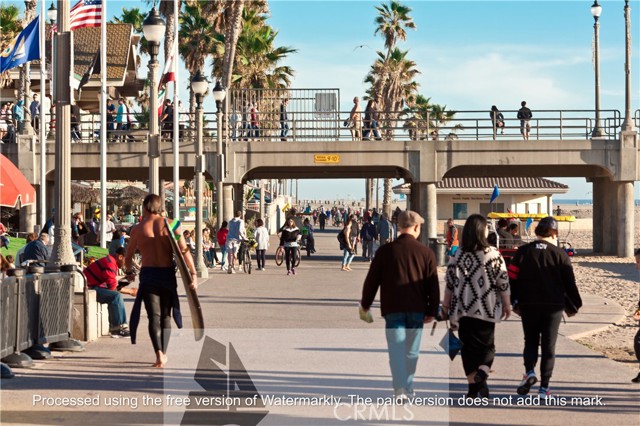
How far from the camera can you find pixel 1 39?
41.0 meters

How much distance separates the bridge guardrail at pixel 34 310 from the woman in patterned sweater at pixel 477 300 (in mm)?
4382

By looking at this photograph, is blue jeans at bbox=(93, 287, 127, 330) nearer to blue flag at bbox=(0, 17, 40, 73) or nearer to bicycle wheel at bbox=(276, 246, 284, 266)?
blue flag at bbox=(0, 17, 40, 73)

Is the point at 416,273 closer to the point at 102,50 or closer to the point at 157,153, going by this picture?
the point at 157,153

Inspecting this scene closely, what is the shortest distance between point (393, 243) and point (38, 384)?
3.67 metres

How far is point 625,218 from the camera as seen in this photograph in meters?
37.4

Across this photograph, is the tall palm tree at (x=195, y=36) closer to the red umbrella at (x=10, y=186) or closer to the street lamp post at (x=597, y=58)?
the street lamp post at (x=597, y=58)

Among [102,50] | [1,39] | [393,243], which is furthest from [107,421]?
[1,39]

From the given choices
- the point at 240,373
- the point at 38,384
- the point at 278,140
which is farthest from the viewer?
the point at 278,140

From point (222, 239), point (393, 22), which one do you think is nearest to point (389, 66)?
point (393, 22)

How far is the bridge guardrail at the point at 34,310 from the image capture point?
10.5m

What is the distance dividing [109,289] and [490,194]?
189 ft

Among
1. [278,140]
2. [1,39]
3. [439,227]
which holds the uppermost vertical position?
[1,39]

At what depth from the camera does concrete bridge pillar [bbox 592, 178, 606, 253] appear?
41.3 meters

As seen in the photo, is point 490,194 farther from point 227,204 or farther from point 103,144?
point 103,144
